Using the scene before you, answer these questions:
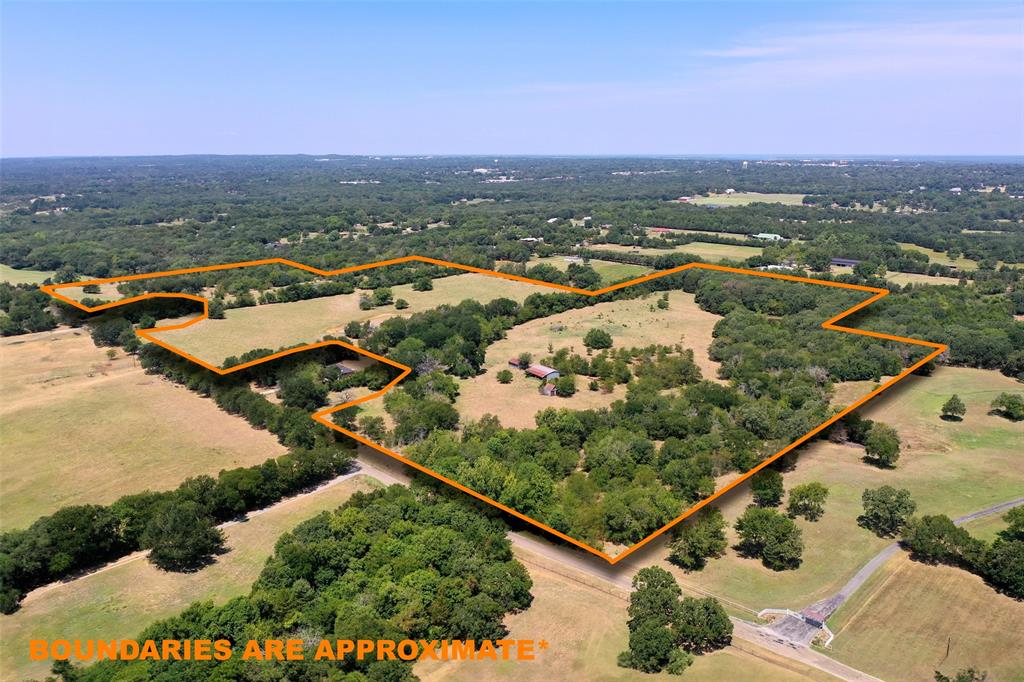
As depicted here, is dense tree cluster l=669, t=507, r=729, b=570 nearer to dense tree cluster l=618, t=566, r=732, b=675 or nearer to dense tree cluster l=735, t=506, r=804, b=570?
dense tree cluster l=735, t=506, r=804, b=570

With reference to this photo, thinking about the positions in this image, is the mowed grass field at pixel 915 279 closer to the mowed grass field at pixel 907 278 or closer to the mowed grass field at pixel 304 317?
the mowed grass field at pixel 907 278

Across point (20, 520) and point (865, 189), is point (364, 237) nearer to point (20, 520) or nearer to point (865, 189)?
point (20, 520)

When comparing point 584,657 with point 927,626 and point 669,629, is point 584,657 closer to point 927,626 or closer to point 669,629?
point 669,629

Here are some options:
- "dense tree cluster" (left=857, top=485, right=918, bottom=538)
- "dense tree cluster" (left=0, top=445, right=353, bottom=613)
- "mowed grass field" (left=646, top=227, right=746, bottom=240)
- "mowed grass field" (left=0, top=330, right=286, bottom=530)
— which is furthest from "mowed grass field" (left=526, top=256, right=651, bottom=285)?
"dense tree cluster" (left=0, top=445, right=353, bottom=613)

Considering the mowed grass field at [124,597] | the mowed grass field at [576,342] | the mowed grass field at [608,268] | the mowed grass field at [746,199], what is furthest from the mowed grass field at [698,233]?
the mowed grass field at [124,597]
